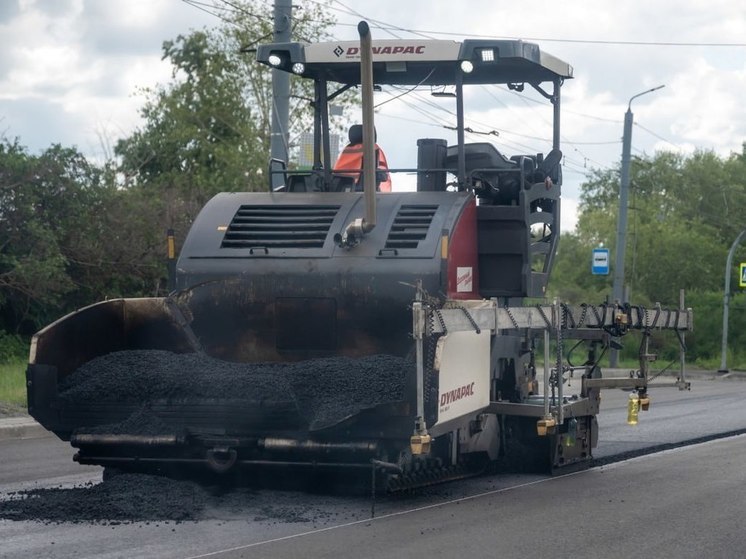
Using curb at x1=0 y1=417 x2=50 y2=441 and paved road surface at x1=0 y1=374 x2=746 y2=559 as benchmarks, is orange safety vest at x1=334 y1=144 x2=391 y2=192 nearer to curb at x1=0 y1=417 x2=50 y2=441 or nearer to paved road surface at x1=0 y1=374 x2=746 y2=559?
paved road surface at x1=0 y1=374 x2=746 y2=559

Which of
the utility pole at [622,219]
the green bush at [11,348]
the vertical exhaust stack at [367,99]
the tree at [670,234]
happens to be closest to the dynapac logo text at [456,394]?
the vertical exhaust stack at [367,99]

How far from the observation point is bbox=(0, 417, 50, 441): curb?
16.0m

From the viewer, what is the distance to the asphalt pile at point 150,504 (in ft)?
28.7

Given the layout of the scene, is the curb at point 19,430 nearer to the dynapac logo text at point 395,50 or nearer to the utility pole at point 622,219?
the dynapac logo text at point 395,50

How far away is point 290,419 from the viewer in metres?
9.13

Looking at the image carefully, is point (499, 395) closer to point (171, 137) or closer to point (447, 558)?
point (447, 558)

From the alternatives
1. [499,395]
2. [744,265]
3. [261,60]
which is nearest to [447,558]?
[499,395]

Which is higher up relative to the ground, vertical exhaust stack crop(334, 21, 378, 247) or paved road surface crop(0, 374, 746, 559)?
vertical exhaust stack crop(334, 21, 378, 247)

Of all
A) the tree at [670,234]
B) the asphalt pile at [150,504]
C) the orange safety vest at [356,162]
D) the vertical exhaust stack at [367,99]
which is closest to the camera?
the asphalt pile at [150,504]

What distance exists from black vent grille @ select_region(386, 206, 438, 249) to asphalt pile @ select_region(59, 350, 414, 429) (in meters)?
0.95

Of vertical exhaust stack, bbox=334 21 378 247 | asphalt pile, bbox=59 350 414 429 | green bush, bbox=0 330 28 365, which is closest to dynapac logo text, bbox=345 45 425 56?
vertical exhaust stack, bbox=334 21 378 247

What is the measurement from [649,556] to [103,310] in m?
4.66

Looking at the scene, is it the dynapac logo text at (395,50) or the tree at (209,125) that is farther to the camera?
the tree at (209,125)

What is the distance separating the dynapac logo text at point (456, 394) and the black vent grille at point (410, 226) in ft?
3.96
